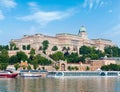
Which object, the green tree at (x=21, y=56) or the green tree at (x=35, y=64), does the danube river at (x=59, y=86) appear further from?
the green tree at (x=21, y=56)

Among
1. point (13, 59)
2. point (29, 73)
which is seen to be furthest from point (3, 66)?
point (29, 73)

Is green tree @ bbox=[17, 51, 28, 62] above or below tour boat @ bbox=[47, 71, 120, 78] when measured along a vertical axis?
above

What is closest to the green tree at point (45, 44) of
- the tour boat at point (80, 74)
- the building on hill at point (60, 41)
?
the building on hill at point (60, 41)

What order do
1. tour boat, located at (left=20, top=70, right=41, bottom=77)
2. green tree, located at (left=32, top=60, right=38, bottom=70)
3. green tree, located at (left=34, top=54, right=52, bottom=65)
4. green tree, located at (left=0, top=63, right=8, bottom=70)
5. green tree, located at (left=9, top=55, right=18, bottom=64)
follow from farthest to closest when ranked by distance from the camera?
1. green tree, located at (left=34, top=54, right=52, bottom=65)
2. green tree, located at (left=9, top=55, right=18, bottom=64)
3. green tree, located at (left=32, top=60, right=38, bottom=70)
4. green tree, located at (left=0, top=63, right=8, bottom=70)
5. tour boat, located at (left=20, top=70, right=41, bottom=77)

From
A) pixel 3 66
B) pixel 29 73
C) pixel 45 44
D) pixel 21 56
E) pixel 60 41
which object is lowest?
pixel 29 73

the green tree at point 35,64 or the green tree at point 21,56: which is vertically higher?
the green tree at point 21,56

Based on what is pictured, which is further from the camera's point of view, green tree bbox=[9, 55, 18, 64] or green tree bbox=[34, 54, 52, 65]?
green tree bbox=[34, 54, 52, 65]

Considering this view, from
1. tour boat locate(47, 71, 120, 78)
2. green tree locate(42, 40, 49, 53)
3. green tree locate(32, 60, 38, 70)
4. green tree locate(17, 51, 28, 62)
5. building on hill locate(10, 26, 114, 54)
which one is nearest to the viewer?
tour boat locate(47, 71, 120, 78)

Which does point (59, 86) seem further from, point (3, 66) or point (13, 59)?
point (13, 59)

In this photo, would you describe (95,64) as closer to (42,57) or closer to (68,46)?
(42,57)

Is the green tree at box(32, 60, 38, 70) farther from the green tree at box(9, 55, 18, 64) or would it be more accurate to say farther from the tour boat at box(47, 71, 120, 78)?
the tour boat at box(47, 71, 120, 78)

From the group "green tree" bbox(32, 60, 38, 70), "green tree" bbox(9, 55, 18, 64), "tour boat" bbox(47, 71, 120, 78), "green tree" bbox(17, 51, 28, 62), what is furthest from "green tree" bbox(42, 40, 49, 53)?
"tour boat" bbox(47, 71, 120, 78)

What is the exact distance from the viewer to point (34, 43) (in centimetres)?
12162

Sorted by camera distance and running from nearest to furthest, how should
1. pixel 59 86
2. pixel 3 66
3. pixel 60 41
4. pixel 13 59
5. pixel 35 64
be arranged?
pixel 59 86 → pixel 3 66 → pixel 35 64 → pixel 13 59 → pixel 60 41
